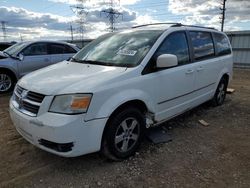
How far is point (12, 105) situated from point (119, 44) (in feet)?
5.91

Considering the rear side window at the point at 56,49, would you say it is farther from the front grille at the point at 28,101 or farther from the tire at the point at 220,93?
the front grille at the point at 28,101

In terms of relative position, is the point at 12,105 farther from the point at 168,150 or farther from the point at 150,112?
the point at 168,150

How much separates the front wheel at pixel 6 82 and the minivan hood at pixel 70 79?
453cm

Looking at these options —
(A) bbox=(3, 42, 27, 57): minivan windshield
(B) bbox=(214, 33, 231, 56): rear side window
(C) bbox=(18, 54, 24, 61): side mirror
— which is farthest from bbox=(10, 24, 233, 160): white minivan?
(A) bbox=(3, 42, 27, 57): minivan windshield

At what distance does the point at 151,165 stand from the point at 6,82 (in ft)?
19.5

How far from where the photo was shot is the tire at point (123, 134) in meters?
3.31

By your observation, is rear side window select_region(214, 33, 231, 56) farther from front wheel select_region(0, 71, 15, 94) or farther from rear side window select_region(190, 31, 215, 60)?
front wheel select_region(0, 71, 15, 94)

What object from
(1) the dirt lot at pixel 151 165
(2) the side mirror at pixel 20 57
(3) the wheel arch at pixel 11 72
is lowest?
(1) the dirt lot at pixel 151 165

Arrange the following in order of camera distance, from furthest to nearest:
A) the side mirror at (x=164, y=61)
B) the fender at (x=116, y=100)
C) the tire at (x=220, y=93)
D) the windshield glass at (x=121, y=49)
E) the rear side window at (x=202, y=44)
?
1. the tire at (x=220, y=93)
2. the rear side window at (x=202, y=44)
3. the windshield glass at (x=121, y=49)
4. the side mirror at (x=164, y=61)
5. the fender at (x=116, y=100)

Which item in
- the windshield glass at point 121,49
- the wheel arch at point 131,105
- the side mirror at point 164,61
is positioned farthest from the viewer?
the windshield glass at point 121,49

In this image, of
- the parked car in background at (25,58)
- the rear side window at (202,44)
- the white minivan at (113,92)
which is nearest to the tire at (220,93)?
the rear side window at (202,44)

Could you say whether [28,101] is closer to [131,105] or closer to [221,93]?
[131,105]

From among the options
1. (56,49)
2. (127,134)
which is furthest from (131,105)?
(56,49)

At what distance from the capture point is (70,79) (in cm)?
333
